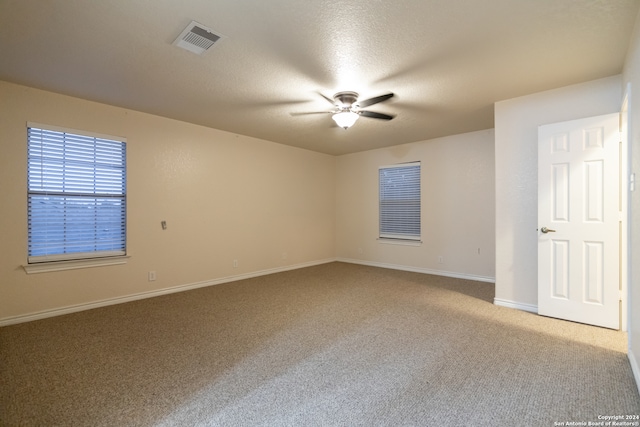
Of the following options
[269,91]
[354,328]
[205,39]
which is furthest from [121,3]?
[354,328]

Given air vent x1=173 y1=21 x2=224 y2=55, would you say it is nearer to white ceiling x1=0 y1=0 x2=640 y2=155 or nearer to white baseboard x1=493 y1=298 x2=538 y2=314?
white ceiling x1=0 y1=0 x2=640 y2=155

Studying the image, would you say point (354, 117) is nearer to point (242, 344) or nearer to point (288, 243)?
point (242, 344)

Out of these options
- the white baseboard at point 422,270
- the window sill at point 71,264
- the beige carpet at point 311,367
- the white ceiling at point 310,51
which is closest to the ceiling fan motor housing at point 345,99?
the white ceiling at point 310,51

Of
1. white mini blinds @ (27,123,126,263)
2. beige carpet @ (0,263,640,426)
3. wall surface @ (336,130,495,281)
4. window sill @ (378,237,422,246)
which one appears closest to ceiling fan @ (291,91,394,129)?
beige carpet @ (0,263,640,426)

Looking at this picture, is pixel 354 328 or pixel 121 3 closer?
pixel 121 3

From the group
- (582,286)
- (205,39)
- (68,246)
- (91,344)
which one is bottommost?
(91,344)

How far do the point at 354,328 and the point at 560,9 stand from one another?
299 centimetres

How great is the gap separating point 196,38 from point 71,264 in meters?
3.07

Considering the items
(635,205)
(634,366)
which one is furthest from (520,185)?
(634,366)

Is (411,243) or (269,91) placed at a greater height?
(269,91)

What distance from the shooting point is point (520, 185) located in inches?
137

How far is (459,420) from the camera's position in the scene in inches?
63.7

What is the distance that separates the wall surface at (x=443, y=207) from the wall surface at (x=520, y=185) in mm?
1330

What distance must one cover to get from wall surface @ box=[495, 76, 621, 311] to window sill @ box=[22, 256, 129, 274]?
4.88 meters
